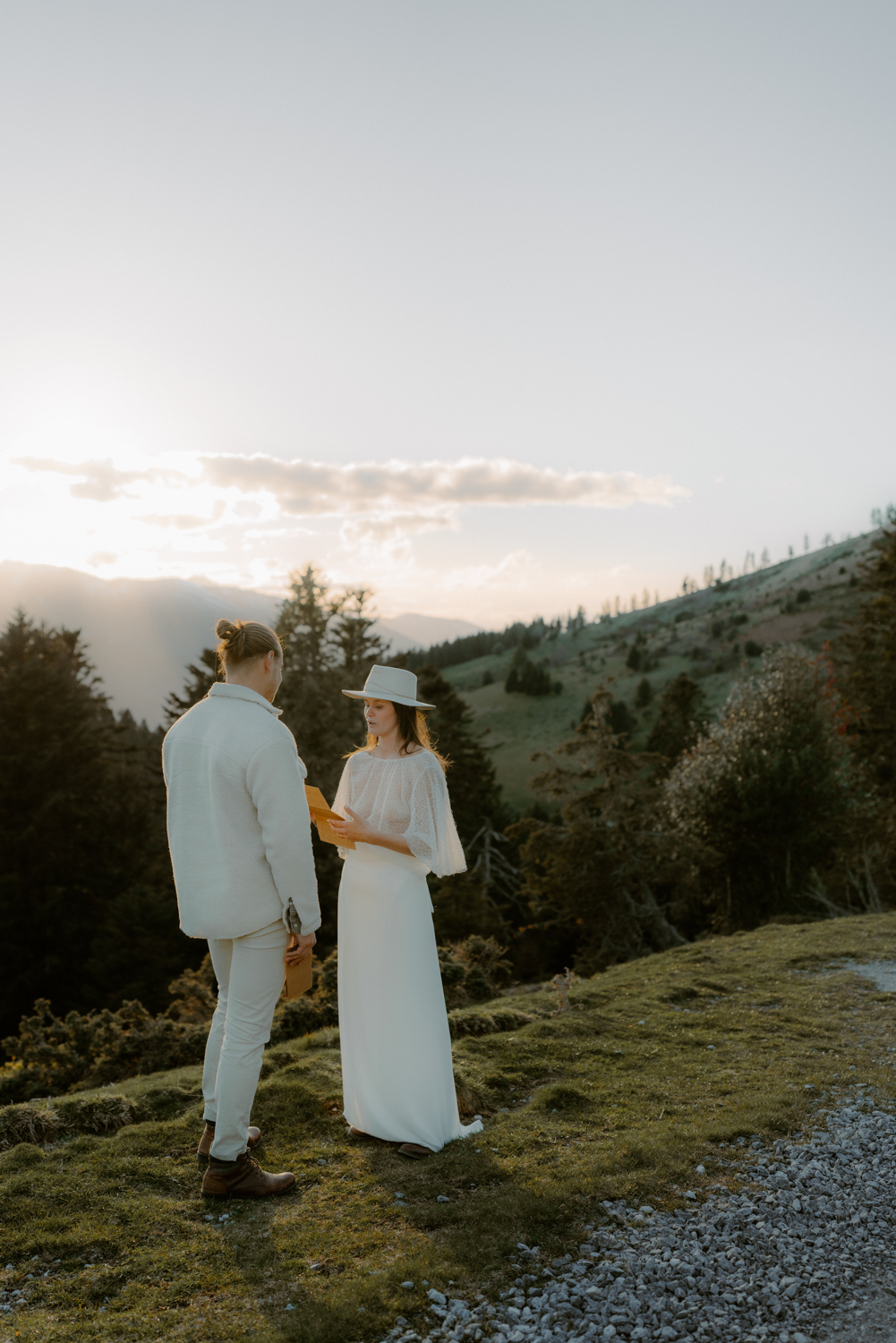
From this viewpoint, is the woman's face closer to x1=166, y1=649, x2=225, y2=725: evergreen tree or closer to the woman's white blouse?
the woman's white blouse

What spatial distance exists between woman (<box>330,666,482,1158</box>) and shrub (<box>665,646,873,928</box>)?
17589mm

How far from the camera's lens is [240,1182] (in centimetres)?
422

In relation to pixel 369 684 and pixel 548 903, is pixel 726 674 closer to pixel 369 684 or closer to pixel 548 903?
pixel 548 903

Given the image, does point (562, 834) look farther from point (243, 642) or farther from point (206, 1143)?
point (243, 642)

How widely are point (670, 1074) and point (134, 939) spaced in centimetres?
1586

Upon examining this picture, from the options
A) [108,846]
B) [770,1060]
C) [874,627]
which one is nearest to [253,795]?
[770,1060]

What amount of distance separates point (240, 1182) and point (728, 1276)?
236cm

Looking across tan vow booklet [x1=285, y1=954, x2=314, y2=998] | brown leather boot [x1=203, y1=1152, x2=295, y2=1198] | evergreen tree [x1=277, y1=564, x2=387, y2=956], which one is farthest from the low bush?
evergreen tree [x1=277, y1=564, x2=387, y2=956]

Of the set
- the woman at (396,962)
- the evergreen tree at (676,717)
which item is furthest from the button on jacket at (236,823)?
the evergreen tree at (676,717)

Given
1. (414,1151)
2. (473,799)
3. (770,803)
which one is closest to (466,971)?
(414,1151)

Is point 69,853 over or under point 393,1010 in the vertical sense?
under

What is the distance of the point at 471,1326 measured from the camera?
3.06 metres

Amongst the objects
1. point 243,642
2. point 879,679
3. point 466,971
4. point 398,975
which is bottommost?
point 466,971

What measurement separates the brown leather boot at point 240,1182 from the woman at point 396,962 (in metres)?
0.79
